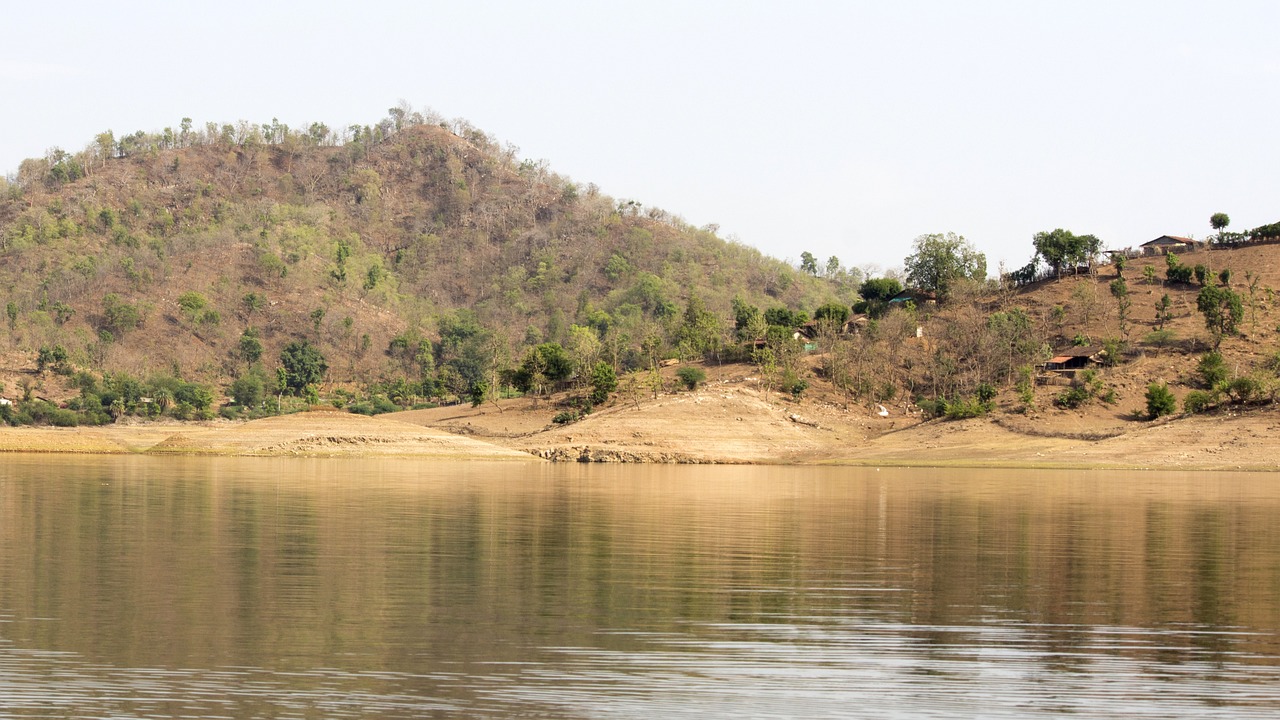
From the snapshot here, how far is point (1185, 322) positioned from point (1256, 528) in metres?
73.0

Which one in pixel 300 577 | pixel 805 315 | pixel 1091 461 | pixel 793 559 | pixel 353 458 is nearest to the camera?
pixel 300 577

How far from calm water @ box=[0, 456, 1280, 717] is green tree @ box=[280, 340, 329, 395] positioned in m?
104

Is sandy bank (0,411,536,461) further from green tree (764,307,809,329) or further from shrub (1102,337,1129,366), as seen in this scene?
shrub (1102,337,1129,366)

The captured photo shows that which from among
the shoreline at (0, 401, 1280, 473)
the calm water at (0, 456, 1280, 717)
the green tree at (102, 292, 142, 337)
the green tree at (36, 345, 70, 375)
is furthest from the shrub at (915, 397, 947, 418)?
the green tree at (102, 292, 142, 337)

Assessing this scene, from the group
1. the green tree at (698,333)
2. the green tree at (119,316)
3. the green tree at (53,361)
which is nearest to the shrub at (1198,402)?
the green tree at (698,333)

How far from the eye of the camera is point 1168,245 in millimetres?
126750

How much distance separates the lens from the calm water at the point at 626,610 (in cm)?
1445

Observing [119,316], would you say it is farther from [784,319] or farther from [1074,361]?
[1074,361]

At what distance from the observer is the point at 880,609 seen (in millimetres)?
20734

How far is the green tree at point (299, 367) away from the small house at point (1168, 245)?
89268 mm

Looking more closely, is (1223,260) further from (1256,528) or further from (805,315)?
(1256,528)

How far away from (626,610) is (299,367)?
130 meters

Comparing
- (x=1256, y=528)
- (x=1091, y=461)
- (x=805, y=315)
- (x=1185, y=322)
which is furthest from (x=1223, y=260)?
(x=1256, y=528)

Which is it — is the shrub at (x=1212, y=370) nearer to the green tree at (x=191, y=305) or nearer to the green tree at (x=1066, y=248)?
the green tree at (x=1066, y=248)
